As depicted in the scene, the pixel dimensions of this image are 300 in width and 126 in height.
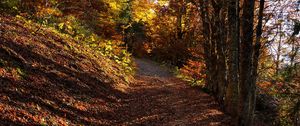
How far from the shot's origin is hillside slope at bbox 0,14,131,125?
25.4 ft

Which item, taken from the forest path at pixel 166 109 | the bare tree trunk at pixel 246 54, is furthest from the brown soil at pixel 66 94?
the bare tree trunk at pixel 246 54

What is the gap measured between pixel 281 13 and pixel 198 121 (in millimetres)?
5694

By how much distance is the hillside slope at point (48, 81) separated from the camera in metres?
7.75

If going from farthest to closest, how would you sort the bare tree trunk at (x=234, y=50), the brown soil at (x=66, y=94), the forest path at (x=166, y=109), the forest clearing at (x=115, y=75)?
the bare tree trunk at (x=234, y=50) → the forest path at (x=166, y=109) → the forest clearing at (x=115, y=75) → the brown soil at (x=66, y=94)

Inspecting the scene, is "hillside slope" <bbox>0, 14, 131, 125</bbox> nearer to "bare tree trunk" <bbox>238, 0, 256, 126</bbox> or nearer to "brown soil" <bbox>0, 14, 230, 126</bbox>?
"brown soil" <bbox>0, 14, 230, 126</bbox>

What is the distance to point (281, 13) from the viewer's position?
1424 cm

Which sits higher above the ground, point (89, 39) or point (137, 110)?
point (89, 39)

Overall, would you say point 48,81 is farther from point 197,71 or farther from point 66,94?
point 197,71

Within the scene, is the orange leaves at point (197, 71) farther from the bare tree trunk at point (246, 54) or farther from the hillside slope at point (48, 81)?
the bare tree trunk at point (246, 54)

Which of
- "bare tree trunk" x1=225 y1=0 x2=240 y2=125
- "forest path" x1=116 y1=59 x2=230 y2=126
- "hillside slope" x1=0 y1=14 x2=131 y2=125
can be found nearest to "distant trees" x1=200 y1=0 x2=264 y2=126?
"bare tree trunk" x1=225 y1=0 x2=240 y2=125

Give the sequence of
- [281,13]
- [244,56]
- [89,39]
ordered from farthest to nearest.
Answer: [89,39]
[281,13]
[244,56]

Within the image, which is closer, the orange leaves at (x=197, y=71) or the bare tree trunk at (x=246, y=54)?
the bare tree trunk at (x=246, y=54)

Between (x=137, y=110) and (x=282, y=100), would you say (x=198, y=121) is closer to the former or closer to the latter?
(x=137, y=110)

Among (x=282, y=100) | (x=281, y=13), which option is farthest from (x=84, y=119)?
(x=282, y=100)
